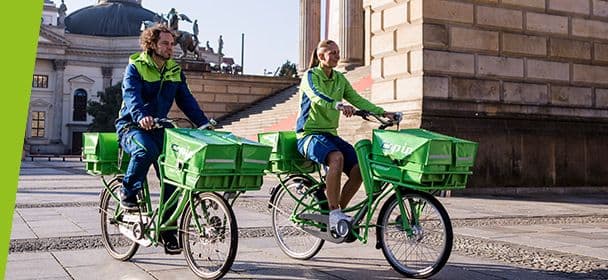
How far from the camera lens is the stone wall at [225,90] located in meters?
26.2

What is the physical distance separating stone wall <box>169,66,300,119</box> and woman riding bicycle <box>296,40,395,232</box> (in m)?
21.2

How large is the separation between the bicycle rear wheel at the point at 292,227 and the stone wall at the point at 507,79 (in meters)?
6.58

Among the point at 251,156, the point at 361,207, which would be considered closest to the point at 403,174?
the point at 361,207

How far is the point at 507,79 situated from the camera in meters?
12.5

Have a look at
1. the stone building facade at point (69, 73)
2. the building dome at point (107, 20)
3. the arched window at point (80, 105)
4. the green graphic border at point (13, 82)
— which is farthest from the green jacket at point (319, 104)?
the building dome at point (107, 20)

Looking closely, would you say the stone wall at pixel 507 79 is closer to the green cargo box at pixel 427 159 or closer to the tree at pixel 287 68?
the green cargo box at pixel 427 159

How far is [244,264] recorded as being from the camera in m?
4.86

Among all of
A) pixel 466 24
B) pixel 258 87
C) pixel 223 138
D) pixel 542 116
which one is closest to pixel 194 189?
pixel 223 138

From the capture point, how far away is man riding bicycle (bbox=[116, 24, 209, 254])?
4566 mm

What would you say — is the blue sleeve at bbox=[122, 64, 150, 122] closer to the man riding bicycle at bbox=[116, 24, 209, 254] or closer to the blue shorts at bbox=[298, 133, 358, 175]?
the man riding bicycle at bbox=[116, 24, 209, 254]

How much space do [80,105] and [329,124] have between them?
75285 millimetres

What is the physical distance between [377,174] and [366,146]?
0.77ft

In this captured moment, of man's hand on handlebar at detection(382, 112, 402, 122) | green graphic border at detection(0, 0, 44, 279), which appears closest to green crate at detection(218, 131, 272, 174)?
man's hand on handlebar at detection(382, 112, 402, 122)

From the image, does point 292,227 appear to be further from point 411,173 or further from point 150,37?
point 150,37
